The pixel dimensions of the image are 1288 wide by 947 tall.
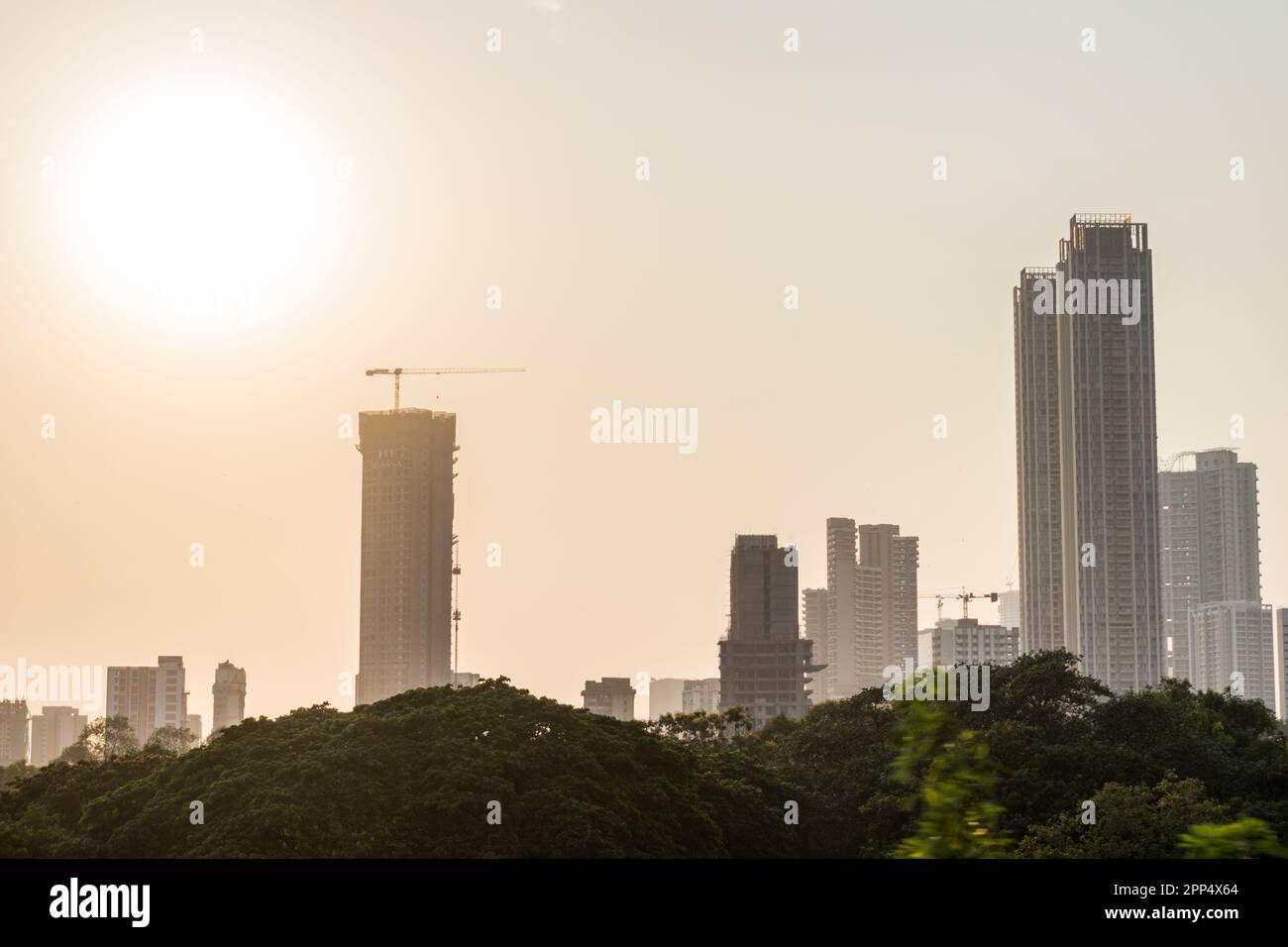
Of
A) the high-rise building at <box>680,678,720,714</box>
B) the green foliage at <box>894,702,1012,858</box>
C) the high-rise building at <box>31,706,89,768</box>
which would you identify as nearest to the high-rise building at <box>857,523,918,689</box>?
the high-rise building at <box>680,678,720,714</box>

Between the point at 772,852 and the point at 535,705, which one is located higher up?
the point at 535,705

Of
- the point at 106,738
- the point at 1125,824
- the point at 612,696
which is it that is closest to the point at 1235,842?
the point at 1125,824

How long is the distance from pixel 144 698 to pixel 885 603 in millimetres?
98436

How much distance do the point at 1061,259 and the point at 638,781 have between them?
142071mm

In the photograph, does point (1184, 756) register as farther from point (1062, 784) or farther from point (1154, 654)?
point (1154, 654)

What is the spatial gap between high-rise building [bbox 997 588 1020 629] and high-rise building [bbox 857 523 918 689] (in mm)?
13146

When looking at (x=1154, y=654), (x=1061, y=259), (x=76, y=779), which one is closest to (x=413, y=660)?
(x=1154, y=654)

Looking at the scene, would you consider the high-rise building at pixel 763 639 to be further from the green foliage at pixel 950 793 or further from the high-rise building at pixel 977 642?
the green foliage at pixel 950 793

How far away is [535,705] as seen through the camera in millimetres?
32875

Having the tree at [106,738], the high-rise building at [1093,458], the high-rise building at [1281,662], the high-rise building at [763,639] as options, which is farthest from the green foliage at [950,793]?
the high-rise building at [1093,458]
